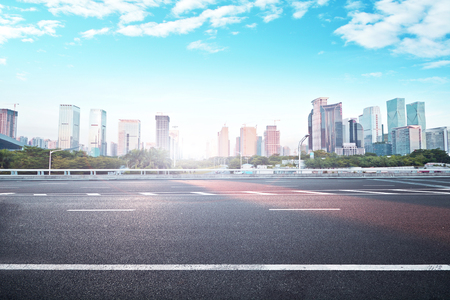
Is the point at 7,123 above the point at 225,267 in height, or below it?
above

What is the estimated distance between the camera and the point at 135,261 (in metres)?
3.63

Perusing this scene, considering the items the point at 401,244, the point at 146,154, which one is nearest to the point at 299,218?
the point at 401,244

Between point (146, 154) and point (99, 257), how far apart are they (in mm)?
62656

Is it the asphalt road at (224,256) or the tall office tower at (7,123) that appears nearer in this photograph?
the asphalt road at (224,256)

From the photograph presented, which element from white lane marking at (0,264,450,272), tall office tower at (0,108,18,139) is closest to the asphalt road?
white lane marking at (0,264,450,272)

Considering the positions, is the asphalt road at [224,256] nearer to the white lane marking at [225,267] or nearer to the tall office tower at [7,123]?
the white lane marking at [225,267]

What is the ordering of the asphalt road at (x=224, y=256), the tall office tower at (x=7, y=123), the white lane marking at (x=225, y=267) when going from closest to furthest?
the asphalt road at (x=224, y=256) < the white lane marking at (x=225, y=267) < the tall office tower at (x=7, y=123)

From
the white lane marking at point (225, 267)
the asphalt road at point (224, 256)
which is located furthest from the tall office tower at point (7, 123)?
the white lane marking at point (225, 267)

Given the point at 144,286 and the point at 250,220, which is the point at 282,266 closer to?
the point at 144,286

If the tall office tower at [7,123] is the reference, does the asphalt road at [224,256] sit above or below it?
below

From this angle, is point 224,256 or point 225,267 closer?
point 225,267

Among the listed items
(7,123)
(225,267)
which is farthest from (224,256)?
(7,123)

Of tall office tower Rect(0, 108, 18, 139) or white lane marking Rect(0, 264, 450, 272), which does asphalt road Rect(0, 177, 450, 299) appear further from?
tall office tower Rect(0, 108, 18, 139)

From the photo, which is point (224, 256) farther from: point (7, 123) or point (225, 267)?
point (7, 123)
